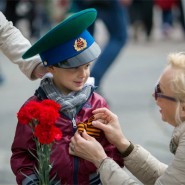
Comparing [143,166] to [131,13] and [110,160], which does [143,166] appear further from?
[131,13]

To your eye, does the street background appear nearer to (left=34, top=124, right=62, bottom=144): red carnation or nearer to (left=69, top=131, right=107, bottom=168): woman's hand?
(left=69, top=131, right=107, bottom=168): woman's hand

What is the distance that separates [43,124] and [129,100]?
214 inches

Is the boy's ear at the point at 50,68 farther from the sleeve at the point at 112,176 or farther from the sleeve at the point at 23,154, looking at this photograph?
the sleeve at the point at 112,176

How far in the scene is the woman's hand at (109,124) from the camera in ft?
10.8

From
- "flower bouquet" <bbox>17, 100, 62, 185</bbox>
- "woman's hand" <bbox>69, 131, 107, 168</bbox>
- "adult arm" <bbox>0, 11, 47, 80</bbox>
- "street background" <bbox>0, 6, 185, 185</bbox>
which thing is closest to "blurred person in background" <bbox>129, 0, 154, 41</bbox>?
"street background" <bbox>0, 6, 185, 185</bbox>

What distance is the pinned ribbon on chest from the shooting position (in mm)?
3292

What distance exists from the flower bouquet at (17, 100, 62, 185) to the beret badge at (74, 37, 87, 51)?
33cm

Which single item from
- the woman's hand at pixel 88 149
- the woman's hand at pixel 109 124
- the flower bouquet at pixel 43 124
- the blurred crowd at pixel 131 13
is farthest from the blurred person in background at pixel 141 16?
the flower bouquet at pixel 43 124

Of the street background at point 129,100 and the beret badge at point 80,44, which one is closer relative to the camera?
the beret badge at point 80,44

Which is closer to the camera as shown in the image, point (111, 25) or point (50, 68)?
point (50, 68)

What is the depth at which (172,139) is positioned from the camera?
3215 mm

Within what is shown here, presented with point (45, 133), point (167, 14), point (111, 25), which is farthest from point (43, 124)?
point (167, 14)

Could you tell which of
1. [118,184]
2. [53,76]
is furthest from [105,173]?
[53,76]

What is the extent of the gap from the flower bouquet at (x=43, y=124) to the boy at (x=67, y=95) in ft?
0.47
